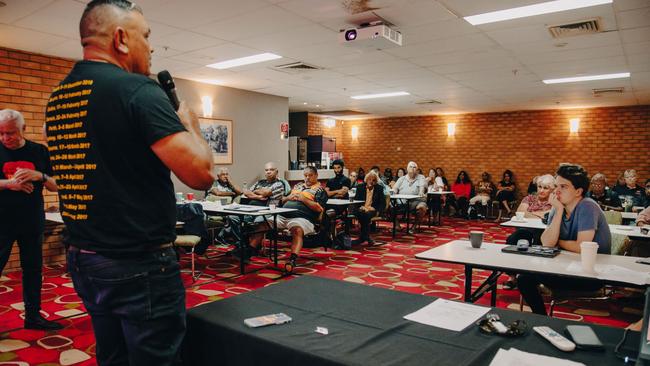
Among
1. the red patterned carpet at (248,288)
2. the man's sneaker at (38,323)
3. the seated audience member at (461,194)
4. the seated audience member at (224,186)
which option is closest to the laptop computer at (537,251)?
the red patterned carpet at (248,288)

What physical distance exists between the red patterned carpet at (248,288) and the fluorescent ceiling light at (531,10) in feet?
9.79

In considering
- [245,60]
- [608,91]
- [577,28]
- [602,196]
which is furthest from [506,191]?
[245,60]

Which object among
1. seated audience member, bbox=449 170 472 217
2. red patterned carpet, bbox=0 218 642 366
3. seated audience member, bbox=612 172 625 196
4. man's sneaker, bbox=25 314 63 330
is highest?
seated audience member, bbox=612 172 625 196

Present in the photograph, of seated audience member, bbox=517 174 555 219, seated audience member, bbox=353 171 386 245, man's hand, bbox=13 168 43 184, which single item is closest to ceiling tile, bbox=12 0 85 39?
man's hand, bbox=13 168 43 184

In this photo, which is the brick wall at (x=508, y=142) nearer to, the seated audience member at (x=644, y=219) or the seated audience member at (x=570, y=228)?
the seated audience member at (x=644, y=219)

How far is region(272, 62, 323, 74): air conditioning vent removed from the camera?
6680 millimetres

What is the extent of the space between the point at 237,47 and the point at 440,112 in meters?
8.54

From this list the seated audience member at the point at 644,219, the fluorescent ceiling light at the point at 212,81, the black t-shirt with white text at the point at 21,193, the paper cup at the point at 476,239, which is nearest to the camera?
the paper cup at the point at 476,239

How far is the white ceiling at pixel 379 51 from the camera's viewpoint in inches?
167

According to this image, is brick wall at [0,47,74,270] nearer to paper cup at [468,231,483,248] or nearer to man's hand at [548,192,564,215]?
paper cup at [468,231,483,248]

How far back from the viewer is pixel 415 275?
5.53 metres

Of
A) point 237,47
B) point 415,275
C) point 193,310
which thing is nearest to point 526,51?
point 415,275

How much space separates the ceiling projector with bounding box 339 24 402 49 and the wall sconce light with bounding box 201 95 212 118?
4109mm

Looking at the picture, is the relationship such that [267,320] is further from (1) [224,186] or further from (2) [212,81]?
(2) [212,81]
